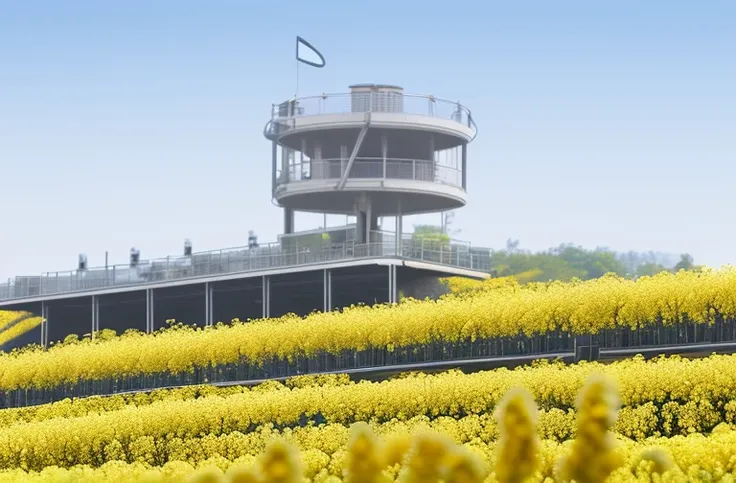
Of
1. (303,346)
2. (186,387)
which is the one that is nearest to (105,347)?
(186,387)

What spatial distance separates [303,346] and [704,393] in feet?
44.7

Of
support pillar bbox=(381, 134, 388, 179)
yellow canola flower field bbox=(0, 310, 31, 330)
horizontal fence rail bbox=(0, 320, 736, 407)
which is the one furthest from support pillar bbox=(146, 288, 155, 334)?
yellow canola flower field bbox=(0, 310, 31, 330)

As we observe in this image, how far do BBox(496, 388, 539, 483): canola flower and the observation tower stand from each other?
38362 millimetres

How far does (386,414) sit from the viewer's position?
77.0ft

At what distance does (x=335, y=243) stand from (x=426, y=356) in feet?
41.4

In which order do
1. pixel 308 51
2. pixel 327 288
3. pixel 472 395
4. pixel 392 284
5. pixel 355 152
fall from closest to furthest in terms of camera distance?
pixel 472 395 → pixel 392 284 → pixel 327 288 → pixel 355 152 → pixel 308 51

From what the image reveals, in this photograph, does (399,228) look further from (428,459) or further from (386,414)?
(428,459)

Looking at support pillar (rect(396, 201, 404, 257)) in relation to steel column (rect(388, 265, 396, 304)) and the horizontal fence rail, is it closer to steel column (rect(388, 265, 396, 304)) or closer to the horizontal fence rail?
steel column (rect(388, 265, 396, 304))

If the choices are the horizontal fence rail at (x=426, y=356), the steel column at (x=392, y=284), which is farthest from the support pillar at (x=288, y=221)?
the horizontal fence rail at (x=426, y=356)

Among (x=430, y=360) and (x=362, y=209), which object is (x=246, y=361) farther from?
(x=362, y=209)

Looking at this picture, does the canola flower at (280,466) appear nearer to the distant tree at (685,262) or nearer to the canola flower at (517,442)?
the canola flower at (517,442)

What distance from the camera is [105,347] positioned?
36.5 metres

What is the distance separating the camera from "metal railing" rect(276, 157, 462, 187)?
45.2 m

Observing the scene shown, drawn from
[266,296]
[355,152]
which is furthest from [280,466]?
[355,152]
